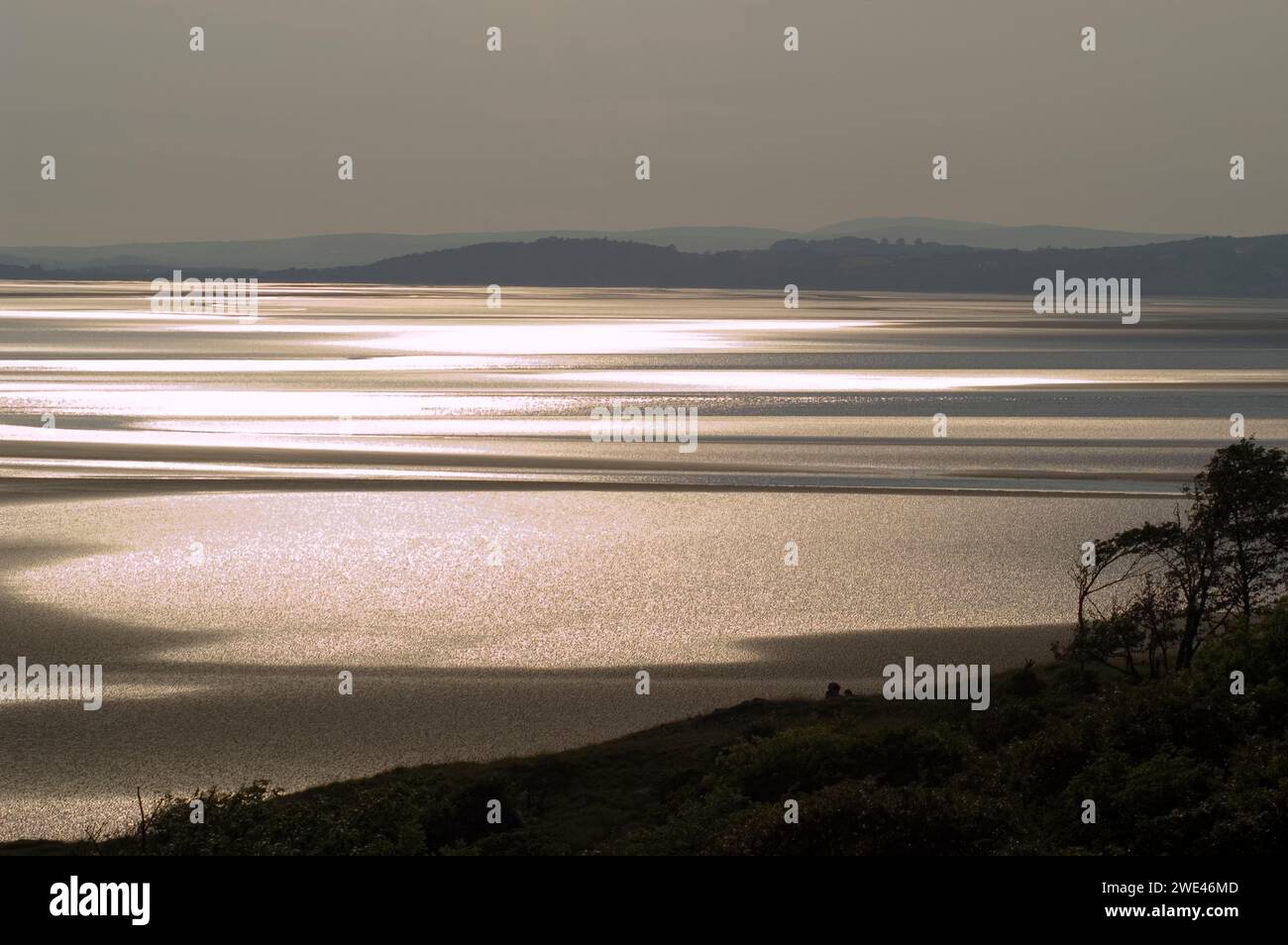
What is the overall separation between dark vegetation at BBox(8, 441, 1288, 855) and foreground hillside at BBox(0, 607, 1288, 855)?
0.03m

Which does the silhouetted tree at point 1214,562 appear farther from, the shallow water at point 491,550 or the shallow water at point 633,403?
the shallow water at point 633,403

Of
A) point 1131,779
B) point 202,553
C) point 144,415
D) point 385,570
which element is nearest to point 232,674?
point 385,570

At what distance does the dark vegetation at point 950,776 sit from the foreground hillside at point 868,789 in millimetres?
29

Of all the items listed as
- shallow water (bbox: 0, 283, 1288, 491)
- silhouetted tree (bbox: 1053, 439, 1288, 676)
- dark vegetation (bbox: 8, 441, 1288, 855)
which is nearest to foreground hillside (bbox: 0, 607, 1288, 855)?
dark vegetation (bbox: 8, 441, 1288, 855)

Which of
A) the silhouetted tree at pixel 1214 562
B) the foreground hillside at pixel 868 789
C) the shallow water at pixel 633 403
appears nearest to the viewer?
the foreground hillside at pixel 868 789

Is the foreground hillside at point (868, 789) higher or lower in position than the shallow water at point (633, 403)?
lower

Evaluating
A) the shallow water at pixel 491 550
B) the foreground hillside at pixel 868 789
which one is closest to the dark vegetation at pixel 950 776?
the foreground hillside at pixel 868 789

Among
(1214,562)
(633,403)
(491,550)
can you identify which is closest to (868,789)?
(1214,562)

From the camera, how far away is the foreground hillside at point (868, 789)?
46.4 feet

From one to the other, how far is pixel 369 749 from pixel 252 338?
11482cm

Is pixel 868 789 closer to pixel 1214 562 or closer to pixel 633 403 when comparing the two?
pixel 1214 562

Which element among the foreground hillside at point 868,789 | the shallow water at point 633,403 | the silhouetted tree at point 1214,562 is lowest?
the foreground hillside at point 868,789

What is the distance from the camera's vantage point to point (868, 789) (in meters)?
16.2

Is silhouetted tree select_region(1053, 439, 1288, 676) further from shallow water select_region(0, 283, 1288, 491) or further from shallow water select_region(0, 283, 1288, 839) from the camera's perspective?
shallow water select_region(0, 283, 1288, 491)
